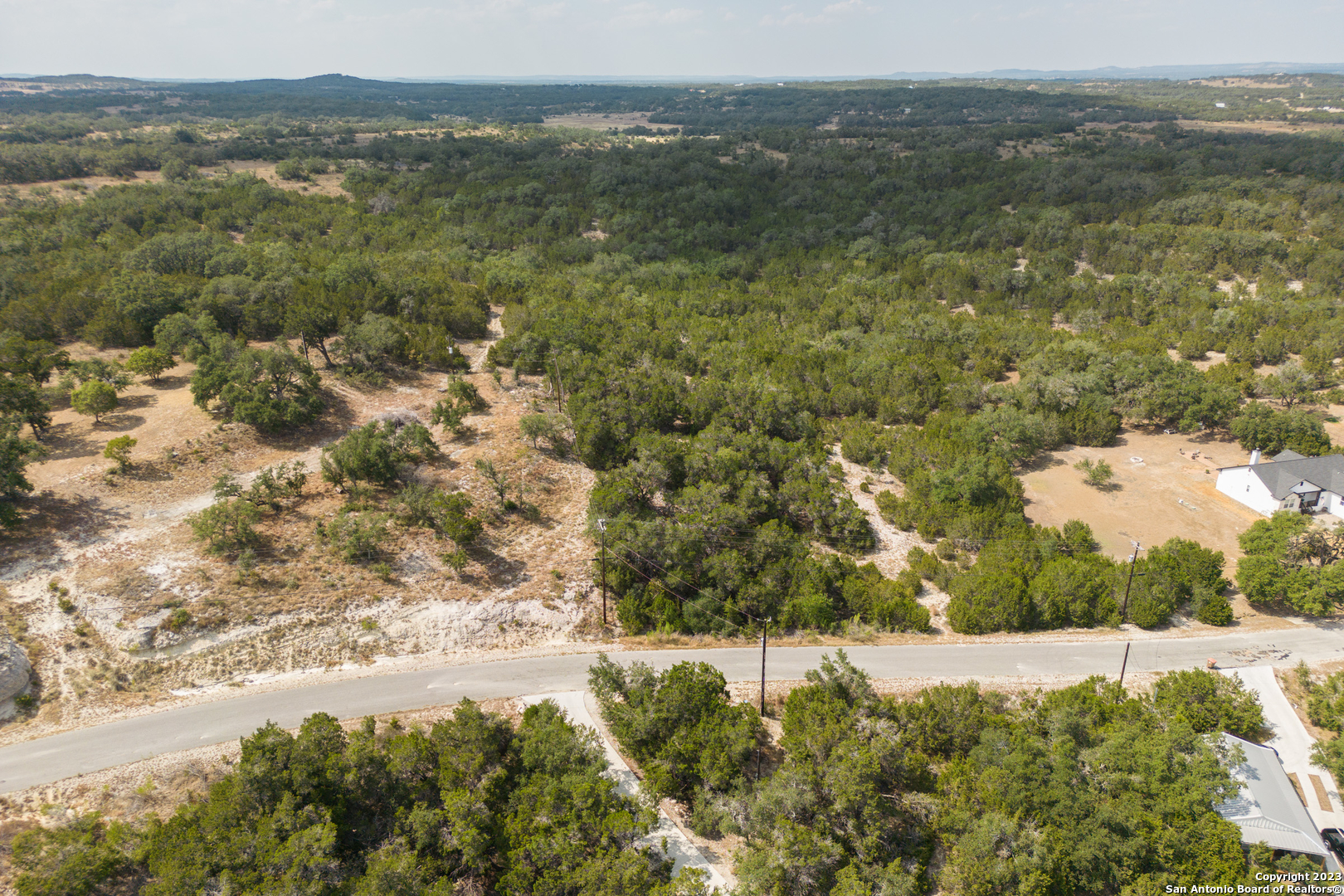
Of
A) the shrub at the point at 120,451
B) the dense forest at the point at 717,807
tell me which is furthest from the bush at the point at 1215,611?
the shrub at the point at 120,451

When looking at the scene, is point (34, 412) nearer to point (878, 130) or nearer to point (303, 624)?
point (303, 624)

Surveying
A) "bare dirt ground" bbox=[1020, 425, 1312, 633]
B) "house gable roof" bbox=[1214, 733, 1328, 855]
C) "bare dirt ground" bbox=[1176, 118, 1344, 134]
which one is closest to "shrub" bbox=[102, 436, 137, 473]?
"house gable roof" bbox=[1214, 733, 1328, 855]

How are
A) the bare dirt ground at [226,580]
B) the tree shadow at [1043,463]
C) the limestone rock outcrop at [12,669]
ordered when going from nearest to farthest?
1. the limestone rock outcrop at [12,669]
2. the bare dirt ground at [226,580]
3. the tree shadow at [1043,463]

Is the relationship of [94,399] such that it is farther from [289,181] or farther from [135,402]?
[289,181]

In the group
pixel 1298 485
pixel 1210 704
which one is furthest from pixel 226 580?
pixel 1298 485

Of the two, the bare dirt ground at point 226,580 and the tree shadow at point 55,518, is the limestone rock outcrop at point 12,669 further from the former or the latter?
the tree shadow at point 55,518

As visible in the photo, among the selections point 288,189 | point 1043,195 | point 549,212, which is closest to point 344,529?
point 549,212
